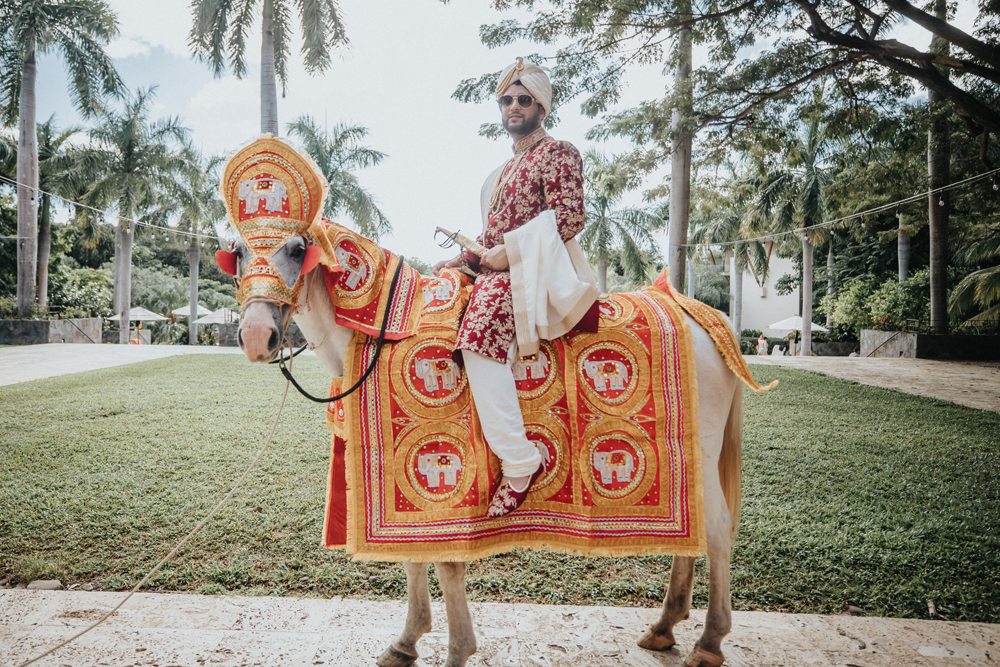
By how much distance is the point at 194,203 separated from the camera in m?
24.3

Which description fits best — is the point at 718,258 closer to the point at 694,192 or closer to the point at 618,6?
the point at 694,192

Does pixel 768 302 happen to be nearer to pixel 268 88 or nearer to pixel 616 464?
pixel 268 88

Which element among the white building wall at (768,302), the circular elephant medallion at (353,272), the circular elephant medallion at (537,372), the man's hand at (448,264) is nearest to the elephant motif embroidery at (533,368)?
the circular elephant medallion at (537,372)

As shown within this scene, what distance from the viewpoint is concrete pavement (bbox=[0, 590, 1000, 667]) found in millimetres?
2520

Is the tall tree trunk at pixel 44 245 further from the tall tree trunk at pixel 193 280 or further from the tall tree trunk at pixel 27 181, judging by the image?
the tall tree trunk at pixel 193 280

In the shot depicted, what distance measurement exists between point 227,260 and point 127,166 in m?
25.9

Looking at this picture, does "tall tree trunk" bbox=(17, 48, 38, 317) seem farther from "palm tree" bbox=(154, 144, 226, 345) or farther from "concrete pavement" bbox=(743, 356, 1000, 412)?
"concrete pavement" bbox=(743, 356, 1000, 412)

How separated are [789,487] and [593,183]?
772 inches

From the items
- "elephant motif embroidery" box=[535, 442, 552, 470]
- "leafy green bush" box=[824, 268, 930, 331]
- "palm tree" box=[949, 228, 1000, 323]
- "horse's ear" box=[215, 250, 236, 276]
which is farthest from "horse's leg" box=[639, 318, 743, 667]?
"palm tree" box=[949, 228, 1000, 323]

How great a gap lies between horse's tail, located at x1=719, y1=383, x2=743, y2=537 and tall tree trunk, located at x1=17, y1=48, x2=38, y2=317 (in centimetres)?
2118

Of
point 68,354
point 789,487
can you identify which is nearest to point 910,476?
point 789,487

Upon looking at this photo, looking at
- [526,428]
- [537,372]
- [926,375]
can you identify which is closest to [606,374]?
[537,372]

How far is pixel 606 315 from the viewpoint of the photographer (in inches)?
98.3

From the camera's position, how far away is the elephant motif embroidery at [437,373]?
222 centimetres
